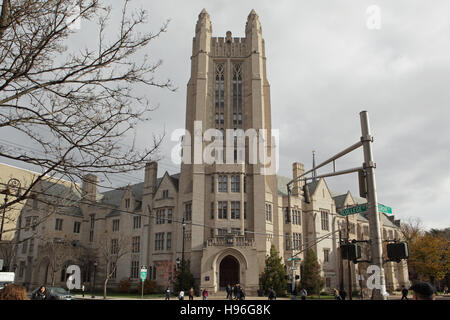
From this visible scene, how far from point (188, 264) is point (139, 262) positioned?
41.2 feet

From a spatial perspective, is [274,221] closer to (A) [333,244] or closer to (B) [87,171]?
(A) [333,244]

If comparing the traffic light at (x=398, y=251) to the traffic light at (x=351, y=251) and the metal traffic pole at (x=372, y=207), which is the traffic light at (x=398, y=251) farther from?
the traffic light at (x=351, y=251)

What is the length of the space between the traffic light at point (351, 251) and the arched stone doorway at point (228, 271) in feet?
121

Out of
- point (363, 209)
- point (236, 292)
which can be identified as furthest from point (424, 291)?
point (236, 292)

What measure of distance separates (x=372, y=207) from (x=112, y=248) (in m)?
59.7

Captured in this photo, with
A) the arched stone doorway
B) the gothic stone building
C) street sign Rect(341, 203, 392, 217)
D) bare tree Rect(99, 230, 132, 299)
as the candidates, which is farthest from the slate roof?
street sign Rect(341, 203, 392, 217)

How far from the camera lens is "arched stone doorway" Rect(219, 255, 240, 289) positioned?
46.4 m

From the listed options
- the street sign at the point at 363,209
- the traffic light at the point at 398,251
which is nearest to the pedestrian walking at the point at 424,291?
the traffic light at the point at 398,251

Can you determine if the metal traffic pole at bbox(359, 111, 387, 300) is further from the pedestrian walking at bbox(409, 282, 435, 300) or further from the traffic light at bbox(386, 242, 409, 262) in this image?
the pedestrian walking at bbox(409, 282, 435, 300)

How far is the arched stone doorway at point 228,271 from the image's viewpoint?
46406 millimetres

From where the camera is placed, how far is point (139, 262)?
5691 cm

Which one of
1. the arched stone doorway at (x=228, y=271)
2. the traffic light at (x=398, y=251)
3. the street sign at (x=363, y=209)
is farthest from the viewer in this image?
Result: the arched stone doorway at (x=228, y=271)
